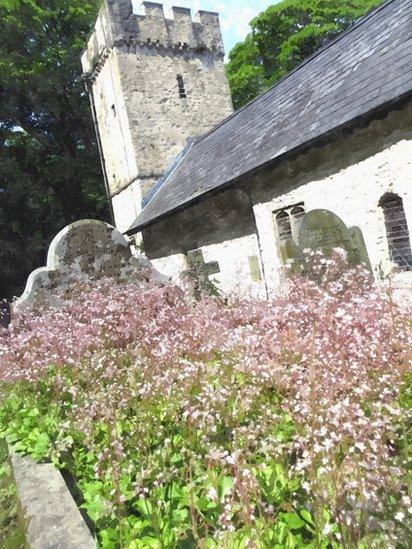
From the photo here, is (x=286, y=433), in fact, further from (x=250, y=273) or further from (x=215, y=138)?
(x=215, y=138)

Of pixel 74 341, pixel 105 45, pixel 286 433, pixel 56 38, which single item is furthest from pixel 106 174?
pixel 286 433

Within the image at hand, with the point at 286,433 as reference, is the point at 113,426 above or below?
above

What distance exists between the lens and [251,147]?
11281 millimetres

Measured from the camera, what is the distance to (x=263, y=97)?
13805mm

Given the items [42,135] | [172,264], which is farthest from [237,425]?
[42,135]

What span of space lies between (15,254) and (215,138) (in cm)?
1307

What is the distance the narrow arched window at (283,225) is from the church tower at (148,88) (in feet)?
30.0

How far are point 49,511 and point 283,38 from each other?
29.0 metres

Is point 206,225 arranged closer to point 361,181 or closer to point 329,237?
point 329,237

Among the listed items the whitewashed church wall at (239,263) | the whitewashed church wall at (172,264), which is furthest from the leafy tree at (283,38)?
the whitewashed church wall at (239,263)

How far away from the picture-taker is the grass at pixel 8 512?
95.0 inches

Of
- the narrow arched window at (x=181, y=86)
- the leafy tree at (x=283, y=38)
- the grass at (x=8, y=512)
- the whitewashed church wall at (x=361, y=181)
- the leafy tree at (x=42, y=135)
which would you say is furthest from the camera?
the leafy tree at (x=283, y=38)

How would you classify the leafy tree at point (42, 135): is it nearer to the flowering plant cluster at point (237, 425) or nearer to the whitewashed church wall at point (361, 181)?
the whitewashed church wall at point (361, 181)

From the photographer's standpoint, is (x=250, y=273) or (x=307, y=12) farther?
(x=307, y=12)
